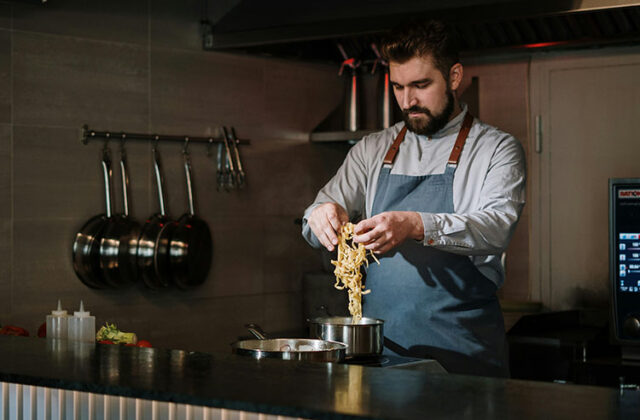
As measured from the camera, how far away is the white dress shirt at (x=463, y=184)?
2162 millimetres

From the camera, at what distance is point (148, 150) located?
3.53 metres

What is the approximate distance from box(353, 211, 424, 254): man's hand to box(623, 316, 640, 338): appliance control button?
1182 mm

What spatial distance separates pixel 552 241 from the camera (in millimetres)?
3703

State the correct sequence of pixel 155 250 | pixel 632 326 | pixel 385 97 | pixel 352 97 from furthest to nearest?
pixel 352 97 → pixel 385 97 → pixel 155 250 → pixel 632 326

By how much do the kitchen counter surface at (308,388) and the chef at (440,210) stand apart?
0.76m

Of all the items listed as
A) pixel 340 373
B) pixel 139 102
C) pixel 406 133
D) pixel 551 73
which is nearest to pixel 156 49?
pixel 139 102

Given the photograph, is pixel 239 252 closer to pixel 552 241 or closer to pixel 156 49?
pixel 156 49

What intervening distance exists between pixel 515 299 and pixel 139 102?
173cm

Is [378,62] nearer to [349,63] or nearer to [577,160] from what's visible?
[349,63]

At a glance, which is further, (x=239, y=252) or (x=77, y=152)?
(x=239, y=252)

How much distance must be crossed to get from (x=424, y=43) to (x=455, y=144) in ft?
0.94

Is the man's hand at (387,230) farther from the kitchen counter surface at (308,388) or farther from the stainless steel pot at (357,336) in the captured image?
the kitchen counter surface at (308,388)

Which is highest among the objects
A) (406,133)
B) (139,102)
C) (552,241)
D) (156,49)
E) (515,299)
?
(156,49)

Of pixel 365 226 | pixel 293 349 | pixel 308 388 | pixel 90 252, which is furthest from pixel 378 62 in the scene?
pixel 308 388
